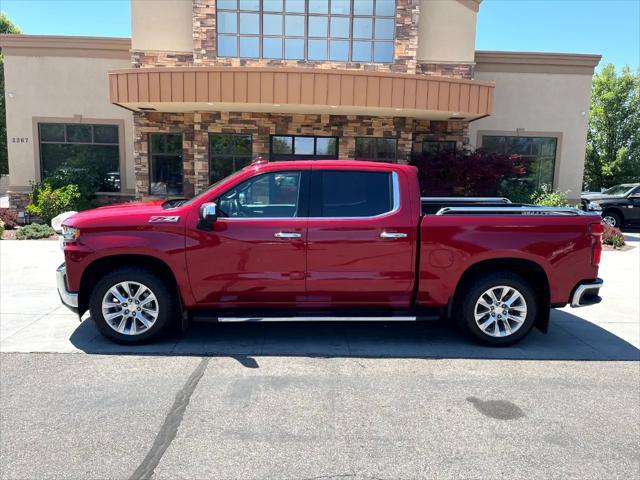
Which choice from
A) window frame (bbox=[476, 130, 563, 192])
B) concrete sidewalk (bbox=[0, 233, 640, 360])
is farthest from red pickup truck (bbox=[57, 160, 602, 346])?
A: window frame (bbox=[476, 130, 563, 192])

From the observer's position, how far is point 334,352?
5.14m

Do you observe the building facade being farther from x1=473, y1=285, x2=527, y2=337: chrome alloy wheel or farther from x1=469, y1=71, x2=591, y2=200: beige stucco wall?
x1=473, y1=285, x2=527, y2=337: chrome alloy wheel

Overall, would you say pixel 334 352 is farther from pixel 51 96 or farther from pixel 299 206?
pixel 51 96

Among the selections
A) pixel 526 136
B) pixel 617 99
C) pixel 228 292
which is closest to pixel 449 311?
pixel 228 292

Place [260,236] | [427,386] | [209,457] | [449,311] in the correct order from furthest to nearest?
[449,311]
[260,236]
[427,386]
[209,457]

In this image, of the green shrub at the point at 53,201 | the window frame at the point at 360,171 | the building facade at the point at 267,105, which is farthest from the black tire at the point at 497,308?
the green shrub at the point at 53,201

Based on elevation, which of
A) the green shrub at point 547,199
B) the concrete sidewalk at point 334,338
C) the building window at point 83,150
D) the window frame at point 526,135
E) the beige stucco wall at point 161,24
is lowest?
the concrete sidewalk at point 334,338

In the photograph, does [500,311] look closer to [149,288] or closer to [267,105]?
[149,288]

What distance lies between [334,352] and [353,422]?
4.76 feet

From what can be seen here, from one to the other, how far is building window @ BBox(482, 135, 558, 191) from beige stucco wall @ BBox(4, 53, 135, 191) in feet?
38.7

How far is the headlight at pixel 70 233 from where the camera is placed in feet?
16.4

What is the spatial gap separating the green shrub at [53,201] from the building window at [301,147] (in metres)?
5.89

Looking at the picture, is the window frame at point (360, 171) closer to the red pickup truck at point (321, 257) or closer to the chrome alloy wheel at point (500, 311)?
the red pickup truck at point (321, 257)

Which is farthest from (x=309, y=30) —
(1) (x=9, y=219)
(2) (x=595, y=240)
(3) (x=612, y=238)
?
(2) (x=595, y=240)
